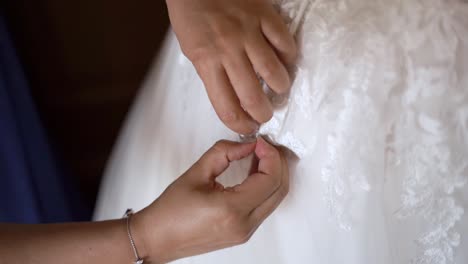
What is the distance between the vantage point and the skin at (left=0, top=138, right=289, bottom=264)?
47 centimetres

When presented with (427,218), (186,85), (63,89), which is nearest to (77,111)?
(63,89)

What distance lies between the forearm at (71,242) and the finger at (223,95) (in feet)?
0.43

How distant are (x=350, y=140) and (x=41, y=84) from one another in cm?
78

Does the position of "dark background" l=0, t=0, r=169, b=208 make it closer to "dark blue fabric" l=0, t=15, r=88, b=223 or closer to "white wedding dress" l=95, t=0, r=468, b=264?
"dark blue fabric" l=0, t=15, r=88, b=223

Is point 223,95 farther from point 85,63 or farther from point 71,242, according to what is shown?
point 85,63

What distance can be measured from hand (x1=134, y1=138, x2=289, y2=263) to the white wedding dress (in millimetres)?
31

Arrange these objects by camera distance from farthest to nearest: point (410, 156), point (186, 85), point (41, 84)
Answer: point (41, 84) < point (186, 85) < point (410, 156)

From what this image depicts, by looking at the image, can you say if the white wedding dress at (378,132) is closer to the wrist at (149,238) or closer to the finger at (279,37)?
the finger at (279,37)

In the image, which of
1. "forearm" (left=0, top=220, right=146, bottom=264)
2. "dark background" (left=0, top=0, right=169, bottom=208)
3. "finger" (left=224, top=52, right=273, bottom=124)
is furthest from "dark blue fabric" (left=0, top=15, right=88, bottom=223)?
"finger" (left=224, top=52, right=273, bottom=124)

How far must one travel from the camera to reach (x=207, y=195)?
0.47 m

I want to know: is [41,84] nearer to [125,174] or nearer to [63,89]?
[63,89]

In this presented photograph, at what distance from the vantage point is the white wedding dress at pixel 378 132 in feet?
1.46

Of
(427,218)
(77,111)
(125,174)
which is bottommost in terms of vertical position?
(77,111)

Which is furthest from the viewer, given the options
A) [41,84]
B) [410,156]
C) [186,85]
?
[41,84]
